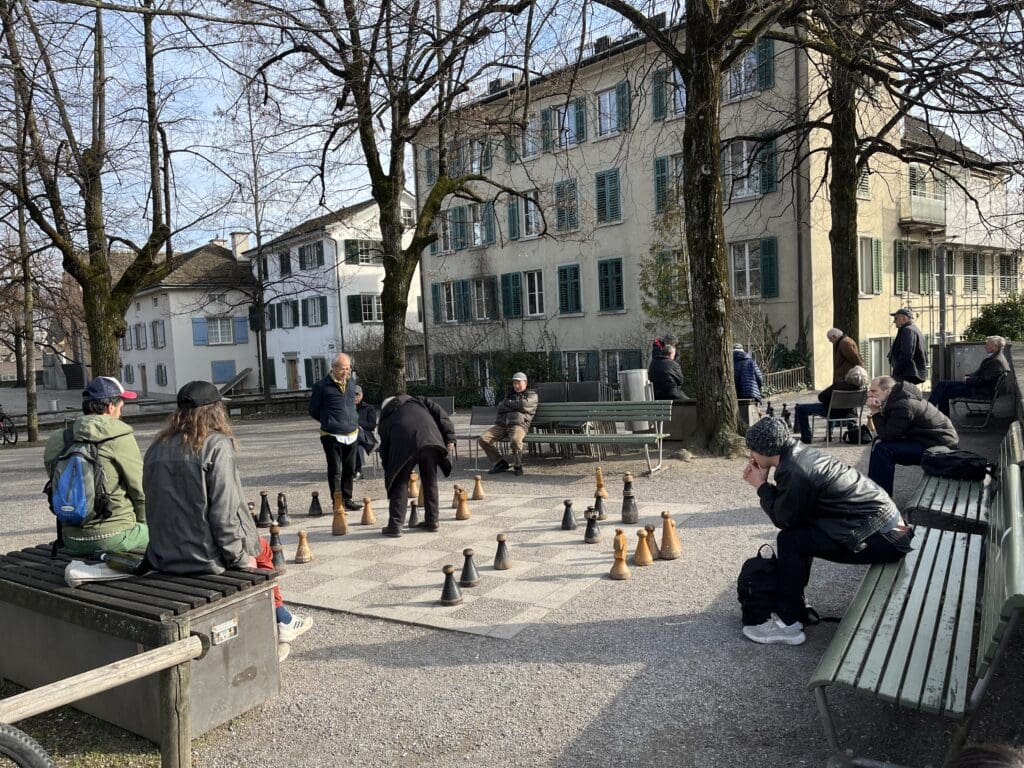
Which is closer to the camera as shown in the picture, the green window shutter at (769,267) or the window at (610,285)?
the green window shutter at (769,267)

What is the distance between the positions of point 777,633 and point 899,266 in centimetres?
2853

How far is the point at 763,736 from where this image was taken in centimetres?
405

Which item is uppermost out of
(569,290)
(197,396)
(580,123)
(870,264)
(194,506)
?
(580,123)

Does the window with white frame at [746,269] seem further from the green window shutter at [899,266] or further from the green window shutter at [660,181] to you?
the green window shutter at [899,266]

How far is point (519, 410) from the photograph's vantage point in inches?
487

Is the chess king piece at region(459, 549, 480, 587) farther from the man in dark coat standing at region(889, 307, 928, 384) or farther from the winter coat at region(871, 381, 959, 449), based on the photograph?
the man in dark coat standing at region(889, 307, 928, 384)

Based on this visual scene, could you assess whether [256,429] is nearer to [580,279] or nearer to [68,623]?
[580,279]

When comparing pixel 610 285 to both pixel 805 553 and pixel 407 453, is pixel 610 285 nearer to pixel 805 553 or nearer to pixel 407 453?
pixel 407 453

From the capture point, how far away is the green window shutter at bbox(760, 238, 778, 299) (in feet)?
87.0

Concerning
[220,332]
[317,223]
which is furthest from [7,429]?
[220,332]

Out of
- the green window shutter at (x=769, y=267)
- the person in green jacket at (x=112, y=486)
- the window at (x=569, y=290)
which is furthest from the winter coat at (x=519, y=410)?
the window at (x=569, y=290)

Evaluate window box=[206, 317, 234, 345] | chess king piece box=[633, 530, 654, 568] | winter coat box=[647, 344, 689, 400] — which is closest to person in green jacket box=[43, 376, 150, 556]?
chess king piece box=[633, 530, 654, 568]

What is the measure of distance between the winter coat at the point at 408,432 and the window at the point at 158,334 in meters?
49.0

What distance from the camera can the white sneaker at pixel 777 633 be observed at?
5.13 m
